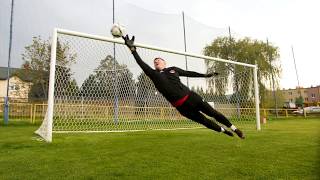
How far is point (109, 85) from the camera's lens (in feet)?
43.5

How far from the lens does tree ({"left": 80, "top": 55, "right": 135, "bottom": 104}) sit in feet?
40.5

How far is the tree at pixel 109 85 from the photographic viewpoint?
40.5 ft

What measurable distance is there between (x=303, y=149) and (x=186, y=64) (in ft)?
47.5

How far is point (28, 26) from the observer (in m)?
20.8

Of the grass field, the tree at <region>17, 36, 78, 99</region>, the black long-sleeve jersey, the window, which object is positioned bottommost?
the grass field

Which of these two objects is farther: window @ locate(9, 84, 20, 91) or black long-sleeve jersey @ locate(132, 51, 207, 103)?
window @ locate(9, 84, 20, 91)

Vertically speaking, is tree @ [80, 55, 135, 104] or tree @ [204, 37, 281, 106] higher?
tree @ [204, 37, 281, 106]

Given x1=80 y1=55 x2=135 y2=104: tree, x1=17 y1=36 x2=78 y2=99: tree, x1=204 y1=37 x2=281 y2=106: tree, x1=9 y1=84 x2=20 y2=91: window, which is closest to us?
x1=80 y1=55 x2=135 y2=104: tree

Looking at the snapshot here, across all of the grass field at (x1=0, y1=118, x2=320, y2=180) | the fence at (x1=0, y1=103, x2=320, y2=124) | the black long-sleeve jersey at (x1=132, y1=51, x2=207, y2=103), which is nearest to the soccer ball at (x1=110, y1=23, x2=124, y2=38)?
the black long-sleeve jersey at (x1=132, y1=51, x2=207, y2=103)

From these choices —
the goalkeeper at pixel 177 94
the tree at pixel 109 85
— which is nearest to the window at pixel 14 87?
the tree at pixel 109 85

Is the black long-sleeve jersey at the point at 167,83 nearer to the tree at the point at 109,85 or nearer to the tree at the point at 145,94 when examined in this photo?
the tree at the point at 109,85

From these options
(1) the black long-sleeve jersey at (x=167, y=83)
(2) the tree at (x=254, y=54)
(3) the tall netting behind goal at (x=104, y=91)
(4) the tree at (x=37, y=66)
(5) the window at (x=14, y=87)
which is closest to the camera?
(1) the black long-sleeve jersey at (x=167, y=83)

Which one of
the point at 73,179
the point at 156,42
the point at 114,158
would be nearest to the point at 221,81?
the point at 156,42

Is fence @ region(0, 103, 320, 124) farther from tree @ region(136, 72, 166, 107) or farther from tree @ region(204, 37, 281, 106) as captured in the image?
tree @ region(204, 37, 281, 106)
